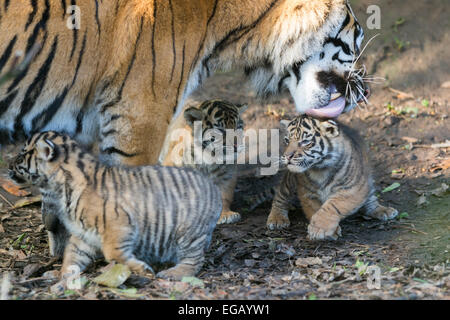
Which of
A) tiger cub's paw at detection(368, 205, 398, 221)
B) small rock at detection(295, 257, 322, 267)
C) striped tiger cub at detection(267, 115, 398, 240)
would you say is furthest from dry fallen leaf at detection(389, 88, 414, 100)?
small rock at detection(295, 257, 322, 267)

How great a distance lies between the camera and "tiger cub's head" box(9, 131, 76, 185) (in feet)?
13.1

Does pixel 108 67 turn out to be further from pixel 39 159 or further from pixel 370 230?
pixel 370 230

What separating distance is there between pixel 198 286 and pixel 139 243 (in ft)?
1.56

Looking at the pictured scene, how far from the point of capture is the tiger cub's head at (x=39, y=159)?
13.1ft

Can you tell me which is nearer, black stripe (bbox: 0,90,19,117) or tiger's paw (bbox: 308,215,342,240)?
black stripe (bbox: 0,90,19,117)

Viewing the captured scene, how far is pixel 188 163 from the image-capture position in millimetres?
5711

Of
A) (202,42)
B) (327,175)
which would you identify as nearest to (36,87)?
(202,42)

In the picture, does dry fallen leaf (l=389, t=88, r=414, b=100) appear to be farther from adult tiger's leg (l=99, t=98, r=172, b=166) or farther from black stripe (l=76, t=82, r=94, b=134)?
black stripe (l=76, t=82, r=94, b=134)

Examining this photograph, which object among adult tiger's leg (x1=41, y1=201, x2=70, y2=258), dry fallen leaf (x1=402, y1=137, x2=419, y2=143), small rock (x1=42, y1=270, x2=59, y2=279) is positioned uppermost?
dry fallen leaf (x1=402, y1=137, x2=419, y2=143)

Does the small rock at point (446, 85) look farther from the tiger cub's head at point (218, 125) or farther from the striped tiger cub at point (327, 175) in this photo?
the tiger cub's head at point (218, 125)

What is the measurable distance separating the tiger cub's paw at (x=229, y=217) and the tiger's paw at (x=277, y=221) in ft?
0.97

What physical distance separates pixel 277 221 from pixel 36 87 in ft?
7.37

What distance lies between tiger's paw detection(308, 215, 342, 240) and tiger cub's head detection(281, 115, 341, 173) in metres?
0.41

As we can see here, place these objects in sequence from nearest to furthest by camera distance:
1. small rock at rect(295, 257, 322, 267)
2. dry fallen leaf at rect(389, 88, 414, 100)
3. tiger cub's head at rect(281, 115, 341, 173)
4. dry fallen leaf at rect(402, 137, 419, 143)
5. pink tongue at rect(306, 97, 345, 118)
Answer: small rock at rect(295, 257, 322, 267) < tiger cub's head at rect(281, 115, 341, 173) < pink tongue at rect(306, 97, 345, 118) < dry fallen leaf at rect(402, 137, 419, 143) < dry fallen leaf at rect(389, 88, 414, 100)
